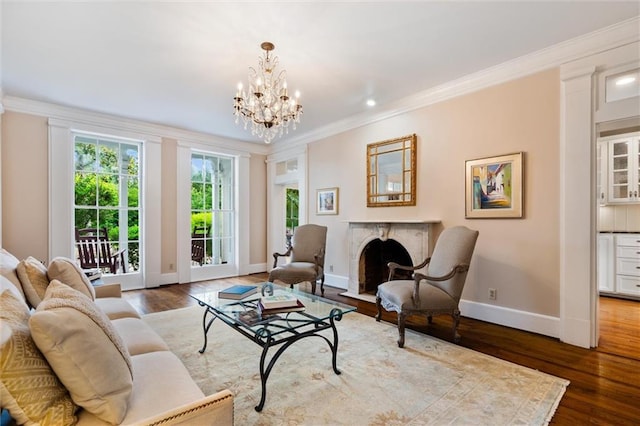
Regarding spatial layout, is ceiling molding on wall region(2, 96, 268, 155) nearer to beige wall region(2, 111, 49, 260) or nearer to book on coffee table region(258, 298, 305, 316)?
beige wall region(2, 111, 49, 260)

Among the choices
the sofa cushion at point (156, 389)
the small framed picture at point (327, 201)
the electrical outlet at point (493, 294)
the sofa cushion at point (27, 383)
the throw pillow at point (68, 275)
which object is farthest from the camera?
the small framed picture at point (327, 201)

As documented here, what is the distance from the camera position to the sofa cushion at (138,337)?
1.67 meters

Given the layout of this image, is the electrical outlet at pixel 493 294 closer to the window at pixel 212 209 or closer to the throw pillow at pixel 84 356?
the throw pillow at pixel 84 356

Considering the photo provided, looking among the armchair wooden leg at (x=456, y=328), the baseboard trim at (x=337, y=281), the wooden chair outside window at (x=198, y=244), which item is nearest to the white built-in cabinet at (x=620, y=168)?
the armchair wooden leg at (x=456, y=328)

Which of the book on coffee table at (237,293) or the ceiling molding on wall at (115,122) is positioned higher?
the ceiling molding on wall at (115,122)

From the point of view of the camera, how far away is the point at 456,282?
2.89m

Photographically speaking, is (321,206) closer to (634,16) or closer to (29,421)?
(634,16)

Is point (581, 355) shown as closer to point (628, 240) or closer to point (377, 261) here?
point (377, 261)

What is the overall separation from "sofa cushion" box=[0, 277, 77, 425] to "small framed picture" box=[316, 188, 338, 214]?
4.32 meters

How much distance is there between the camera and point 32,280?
188 cm

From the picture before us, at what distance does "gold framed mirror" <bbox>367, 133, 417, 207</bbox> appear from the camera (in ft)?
13.2

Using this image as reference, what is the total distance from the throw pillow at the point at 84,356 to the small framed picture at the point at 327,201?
4179mm

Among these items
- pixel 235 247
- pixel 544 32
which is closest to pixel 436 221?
pixel 544 32

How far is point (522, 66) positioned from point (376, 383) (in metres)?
3.29
